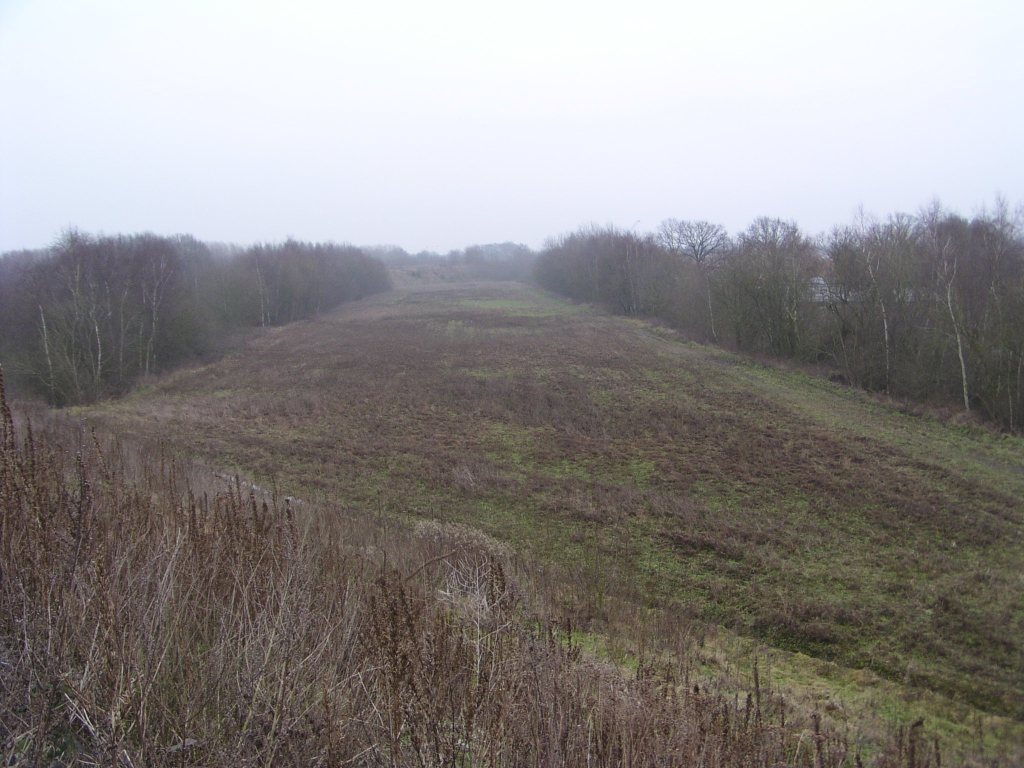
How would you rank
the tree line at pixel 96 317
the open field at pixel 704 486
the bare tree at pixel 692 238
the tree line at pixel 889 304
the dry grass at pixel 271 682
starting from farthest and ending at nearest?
the bare tree at pixel 692 238, the tree line at pixel 96 317, the tree line at pixel 889 304, the open field at pixel 704 486, the dry grass at pixel 271 682

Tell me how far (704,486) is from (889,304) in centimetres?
1605

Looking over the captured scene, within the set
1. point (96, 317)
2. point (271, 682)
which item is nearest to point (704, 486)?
point (271, 682)

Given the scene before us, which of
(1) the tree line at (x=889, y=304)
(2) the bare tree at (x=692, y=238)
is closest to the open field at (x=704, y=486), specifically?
(1) the tree line at (x=889, y=304)

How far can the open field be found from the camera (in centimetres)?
643

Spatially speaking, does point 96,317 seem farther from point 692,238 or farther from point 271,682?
point 692,238

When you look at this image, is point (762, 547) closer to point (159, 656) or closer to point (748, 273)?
point (159, 656)

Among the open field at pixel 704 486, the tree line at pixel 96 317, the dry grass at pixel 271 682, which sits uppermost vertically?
the tree line at pixel 96 317

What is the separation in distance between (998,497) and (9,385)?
30.4 m

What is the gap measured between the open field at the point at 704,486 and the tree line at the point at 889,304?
229 cm

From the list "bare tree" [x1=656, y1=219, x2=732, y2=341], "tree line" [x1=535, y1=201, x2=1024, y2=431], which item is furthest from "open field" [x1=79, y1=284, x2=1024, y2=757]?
"bare tree" [x1=656, y1=219, x2=732, y2=341]

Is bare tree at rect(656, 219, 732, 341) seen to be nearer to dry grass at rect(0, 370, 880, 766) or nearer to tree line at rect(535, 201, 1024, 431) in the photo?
tree line at rect(535, 201, 1024, 431)

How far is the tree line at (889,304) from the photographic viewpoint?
714 inches

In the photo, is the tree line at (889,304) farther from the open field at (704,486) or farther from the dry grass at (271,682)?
the dry grass at (271,682)

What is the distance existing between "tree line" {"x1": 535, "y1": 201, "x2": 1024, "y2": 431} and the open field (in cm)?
229
